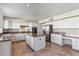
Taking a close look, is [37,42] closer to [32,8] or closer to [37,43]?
[37,43]

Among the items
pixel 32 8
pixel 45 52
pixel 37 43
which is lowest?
pixel 45 52

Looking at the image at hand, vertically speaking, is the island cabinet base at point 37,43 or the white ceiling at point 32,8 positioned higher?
the white ceiling at point 32,8

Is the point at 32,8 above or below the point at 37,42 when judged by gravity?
above

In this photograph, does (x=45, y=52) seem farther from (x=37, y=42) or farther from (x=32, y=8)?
(x=32, y=8)

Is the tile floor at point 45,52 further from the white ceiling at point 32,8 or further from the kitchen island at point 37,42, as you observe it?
the white ceiling at point 32,8

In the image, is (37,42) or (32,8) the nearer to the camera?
(32,8)

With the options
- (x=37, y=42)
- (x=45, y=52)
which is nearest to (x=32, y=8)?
(x=37, y=42)

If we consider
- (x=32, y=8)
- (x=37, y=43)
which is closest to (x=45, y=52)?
(x=37, y=43)

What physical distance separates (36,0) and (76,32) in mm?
2506

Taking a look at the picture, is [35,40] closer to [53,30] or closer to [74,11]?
[74,11]

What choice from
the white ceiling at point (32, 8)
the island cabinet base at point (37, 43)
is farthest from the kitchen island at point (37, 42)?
the white ceiling at point (32, 8)

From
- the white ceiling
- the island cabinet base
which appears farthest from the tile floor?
the white ceiling

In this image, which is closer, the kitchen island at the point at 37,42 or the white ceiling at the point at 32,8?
the white ceiling at the point at 32,8

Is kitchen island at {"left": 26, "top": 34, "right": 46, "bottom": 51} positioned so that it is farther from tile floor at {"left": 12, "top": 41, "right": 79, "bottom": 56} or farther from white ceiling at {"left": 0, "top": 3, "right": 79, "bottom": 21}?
white ceiling at {"left": 0, "top": 3, "right": 79, "bottom": 21}
